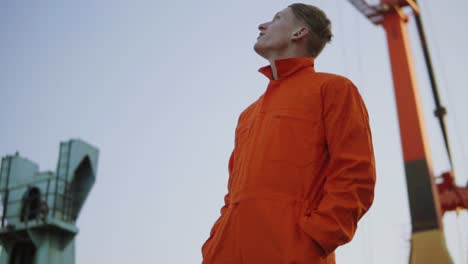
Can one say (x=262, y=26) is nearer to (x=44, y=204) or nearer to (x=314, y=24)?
(x=314, y=24)

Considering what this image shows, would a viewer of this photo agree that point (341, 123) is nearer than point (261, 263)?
No

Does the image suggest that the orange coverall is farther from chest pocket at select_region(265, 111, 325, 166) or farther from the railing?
the railing

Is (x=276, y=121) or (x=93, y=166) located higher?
(x=93, y=166)

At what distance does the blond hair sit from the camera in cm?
252

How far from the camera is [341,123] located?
2.14 m

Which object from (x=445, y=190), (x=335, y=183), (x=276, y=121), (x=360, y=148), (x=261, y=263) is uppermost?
(x=445, y=190)

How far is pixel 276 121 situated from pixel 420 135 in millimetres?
11655

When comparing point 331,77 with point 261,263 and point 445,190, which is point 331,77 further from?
point 445,190

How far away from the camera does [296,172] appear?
204 centimetres

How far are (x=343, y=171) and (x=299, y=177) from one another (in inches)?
6.6

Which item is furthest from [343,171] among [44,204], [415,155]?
[44,204]

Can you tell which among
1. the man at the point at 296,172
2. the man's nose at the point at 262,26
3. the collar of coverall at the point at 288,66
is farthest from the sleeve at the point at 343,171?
the man's nose at the point at 262,26

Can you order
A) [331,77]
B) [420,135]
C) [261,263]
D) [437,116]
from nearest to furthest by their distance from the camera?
[261,263] < [331,77] < [420,135] < [437,116]

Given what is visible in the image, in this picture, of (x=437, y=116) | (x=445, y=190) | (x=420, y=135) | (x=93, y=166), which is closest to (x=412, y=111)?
(x=420, y=135)
